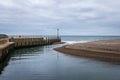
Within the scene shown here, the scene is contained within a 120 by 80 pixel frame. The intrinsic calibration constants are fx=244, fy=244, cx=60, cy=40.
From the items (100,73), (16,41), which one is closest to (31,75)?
(100,73)

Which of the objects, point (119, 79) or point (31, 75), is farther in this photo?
point (31, 75)

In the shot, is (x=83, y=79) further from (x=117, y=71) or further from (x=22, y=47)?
(x=22, y=47)

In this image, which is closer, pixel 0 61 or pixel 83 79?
pixel 83 79

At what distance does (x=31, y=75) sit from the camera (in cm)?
2561

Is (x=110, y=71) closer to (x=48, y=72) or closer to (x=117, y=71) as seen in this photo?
(x=117, y=71)

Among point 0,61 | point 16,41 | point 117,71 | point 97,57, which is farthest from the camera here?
point 16,41

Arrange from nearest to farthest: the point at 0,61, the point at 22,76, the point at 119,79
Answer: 1. the point at 119,79
2. the point at 22,76
3. the point at 0,61

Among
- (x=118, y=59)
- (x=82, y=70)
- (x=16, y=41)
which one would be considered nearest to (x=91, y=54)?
(x=118, y=59)

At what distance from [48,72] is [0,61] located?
9687 mm

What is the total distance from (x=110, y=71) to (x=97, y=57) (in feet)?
39.3

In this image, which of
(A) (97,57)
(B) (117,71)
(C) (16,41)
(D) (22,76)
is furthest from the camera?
(C) (16,41)

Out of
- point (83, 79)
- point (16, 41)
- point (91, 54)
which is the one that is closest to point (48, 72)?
point (83, 79)

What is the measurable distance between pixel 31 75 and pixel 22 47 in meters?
45.2

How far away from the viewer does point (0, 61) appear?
111 ft
